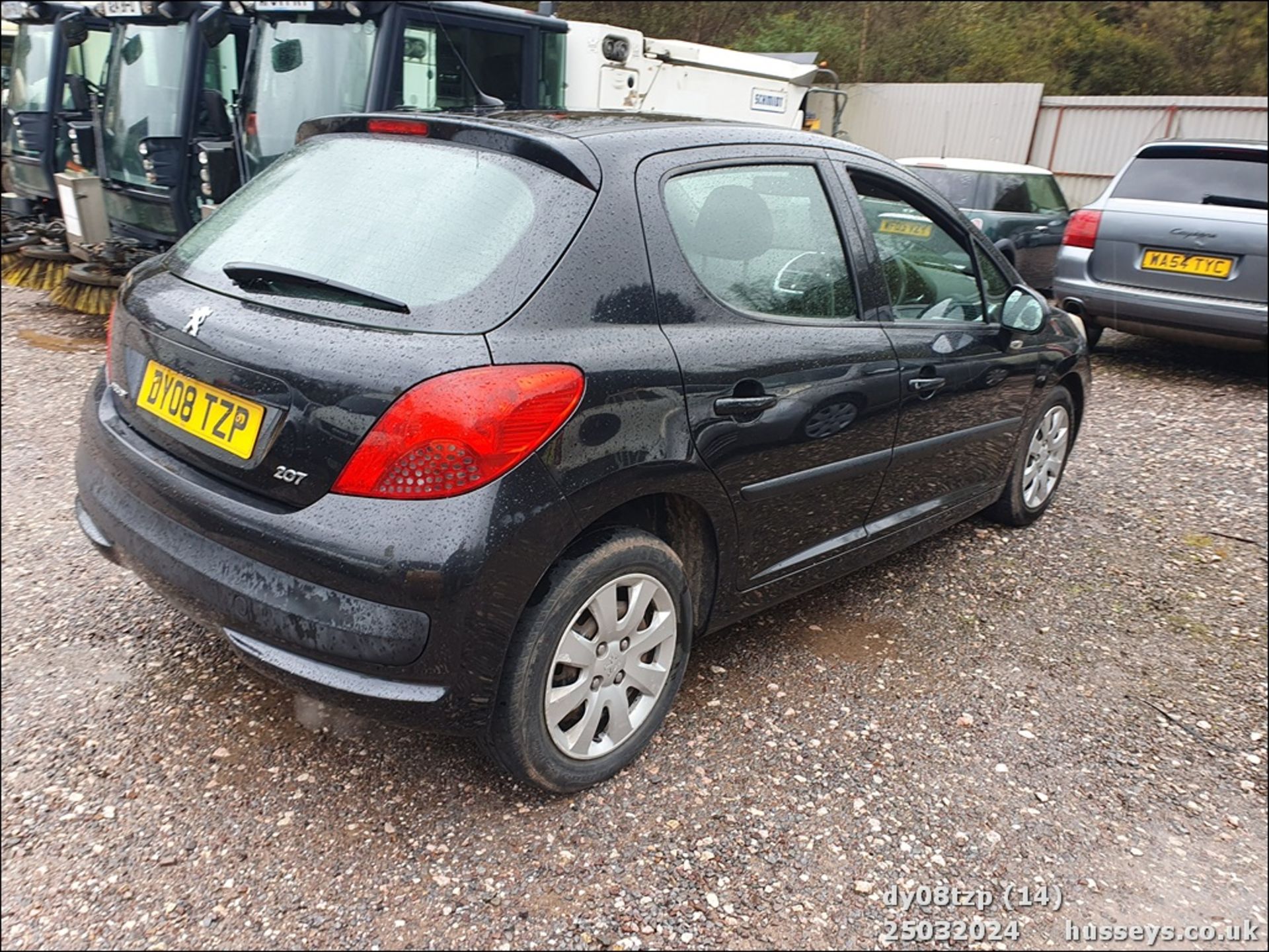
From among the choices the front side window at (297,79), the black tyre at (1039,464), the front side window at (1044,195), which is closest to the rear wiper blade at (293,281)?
the black tyre at (1039,464)

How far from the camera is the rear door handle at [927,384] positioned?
328cm

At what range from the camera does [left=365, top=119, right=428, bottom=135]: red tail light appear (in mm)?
2670

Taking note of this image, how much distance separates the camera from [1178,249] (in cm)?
700

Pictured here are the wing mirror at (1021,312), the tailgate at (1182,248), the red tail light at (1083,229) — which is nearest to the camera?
the wing mirror at (1021,312)

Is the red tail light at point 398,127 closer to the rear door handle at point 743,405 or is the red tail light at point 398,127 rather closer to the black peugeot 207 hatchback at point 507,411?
the black peugeot 207 hatchback at point 507,411

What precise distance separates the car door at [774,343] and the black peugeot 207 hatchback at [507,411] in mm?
11

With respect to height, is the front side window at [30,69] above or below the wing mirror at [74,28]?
below

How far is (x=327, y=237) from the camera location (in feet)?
8.14

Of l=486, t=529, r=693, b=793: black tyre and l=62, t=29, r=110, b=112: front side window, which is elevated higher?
l=62, t=29, r=110, b=112: front side window

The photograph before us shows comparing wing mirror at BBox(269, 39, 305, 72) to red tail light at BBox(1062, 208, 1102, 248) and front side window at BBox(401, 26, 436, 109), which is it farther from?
red tail light at BBox(1062, 208, 1102, 248)

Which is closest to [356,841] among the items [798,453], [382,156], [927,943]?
[927,943]

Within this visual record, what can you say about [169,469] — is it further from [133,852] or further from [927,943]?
[927,943]

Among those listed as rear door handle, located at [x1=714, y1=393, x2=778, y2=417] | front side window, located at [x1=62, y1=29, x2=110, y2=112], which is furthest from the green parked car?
front side window, located at [x1=62, y1=29, x2=110, y2=112]

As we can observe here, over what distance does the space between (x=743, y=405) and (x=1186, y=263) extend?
5.83 metres
